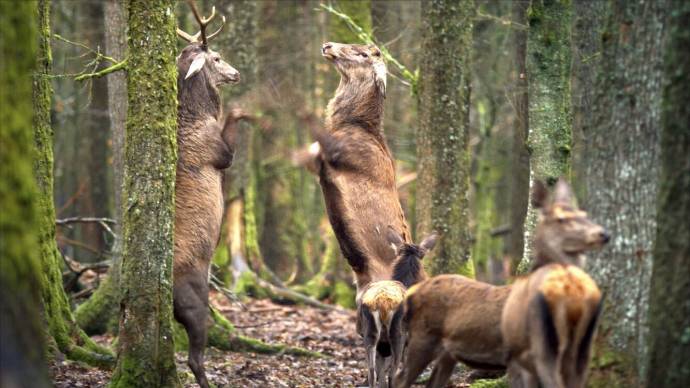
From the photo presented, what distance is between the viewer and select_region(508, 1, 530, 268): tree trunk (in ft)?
45.5

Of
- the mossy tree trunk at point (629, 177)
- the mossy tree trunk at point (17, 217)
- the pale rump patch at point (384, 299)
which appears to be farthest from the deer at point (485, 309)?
the mossy tree trunk at point (17, 217)

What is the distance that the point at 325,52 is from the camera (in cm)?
1341

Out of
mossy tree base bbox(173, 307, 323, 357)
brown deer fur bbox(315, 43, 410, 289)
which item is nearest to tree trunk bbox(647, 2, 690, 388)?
brown deer fur bbox(315, 43, 410, 289)

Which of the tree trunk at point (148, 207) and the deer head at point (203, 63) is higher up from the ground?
the deer head at point (203, 63)

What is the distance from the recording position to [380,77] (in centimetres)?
1332

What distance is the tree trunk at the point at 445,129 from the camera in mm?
13180

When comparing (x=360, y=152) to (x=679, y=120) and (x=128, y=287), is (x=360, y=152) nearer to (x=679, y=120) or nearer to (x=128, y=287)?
(x=128, y=287)

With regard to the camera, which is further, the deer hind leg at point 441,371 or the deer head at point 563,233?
the deer hind leg at point 441,371

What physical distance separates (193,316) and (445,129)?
464 cm

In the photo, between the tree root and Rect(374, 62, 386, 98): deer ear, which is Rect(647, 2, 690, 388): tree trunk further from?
the tree root

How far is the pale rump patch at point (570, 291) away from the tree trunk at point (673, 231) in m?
0.45

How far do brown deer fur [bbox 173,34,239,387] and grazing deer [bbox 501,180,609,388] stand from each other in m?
3.63

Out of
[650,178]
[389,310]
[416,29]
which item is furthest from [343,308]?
[650,178]

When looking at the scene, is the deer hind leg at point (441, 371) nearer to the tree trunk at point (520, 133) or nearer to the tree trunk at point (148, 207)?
the tree trunk at point (148, 207)
